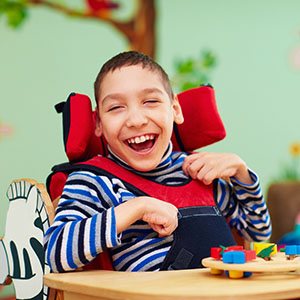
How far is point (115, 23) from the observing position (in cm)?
262

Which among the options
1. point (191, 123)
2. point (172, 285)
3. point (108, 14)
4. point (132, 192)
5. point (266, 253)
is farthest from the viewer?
point (108, 14)

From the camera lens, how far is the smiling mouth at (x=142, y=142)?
1.28 m

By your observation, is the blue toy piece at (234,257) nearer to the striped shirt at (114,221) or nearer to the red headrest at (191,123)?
the striped shirt at (114,221)

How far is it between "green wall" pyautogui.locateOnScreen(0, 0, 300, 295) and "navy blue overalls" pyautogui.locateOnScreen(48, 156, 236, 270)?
3.71 feet

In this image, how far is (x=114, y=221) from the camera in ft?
3.60

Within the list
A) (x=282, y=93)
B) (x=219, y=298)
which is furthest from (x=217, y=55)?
(x=219, y=298)

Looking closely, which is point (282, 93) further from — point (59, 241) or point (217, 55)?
point (59, 241)

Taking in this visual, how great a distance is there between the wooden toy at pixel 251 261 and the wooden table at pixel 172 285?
0.01 meters

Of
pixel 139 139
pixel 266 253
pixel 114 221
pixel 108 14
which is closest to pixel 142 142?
pixel 139 139

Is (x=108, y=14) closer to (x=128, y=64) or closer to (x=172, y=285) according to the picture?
(x=128, y=64)

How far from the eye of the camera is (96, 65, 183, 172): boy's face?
1267 millimetres

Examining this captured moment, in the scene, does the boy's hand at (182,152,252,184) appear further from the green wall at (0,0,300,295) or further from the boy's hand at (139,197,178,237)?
the green wall at (0,0,300,295)

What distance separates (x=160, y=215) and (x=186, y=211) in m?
0.12

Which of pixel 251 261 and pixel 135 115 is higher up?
pixel 135 115
